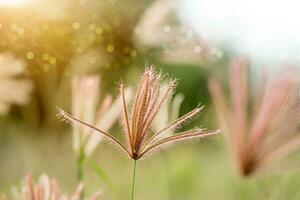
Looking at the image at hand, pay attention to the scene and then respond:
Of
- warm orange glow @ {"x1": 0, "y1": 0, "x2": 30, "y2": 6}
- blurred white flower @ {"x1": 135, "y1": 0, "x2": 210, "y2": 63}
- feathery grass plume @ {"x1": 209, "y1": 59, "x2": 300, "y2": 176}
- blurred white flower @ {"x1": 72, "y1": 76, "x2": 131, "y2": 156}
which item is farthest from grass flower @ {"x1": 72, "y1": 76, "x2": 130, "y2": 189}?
warm orange glow @ {"x1": 0, "y1": 0, "x2": 30, "y2": 6}

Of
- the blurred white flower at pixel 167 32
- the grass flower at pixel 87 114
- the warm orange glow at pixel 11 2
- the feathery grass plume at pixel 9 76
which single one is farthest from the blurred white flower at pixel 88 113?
the warm orange glow at pixel 11 2

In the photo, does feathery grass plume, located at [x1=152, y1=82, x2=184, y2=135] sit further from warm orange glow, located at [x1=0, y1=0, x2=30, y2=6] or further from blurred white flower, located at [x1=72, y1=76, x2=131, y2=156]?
warm orange glow, located at [x1=0, y1=0, x2=30, y2=6]

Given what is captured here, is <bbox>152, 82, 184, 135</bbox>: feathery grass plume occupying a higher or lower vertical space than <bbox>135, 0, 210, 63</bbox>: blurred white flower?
lower

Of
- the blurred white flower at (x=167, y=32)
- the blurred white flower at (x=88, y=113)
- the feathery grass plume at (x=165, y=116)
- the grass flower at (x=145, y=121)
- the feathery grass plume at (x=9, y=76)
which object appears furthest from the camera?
the blurred white flower at (x=167, y=32)

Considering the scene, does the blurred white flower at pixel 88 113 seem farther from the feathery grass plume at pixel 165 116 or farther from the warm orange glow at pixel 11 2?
the warm orange glow at pixel 11 2

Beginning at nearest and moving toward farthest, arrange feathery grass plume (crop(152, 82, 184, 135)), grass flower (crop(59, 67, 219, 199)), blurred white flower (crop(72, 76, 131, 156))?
grass flower (crop(59, 67, 219, 199)) → blurred white flower (crop(72, 76, 131, 156)) → feathery grass plume (crop(152, 82, 184, 135))

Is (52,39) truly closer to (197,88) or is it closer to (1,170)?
(1,170)

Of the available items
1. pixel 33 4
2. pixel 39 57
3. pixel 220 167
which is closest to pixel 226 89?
pixel 220 167
